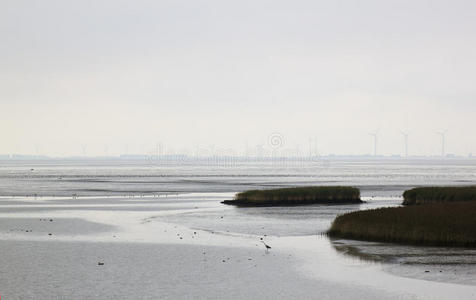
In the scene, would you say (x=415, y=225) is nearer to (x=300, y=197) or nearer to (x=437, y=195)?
(x=437, y=195)

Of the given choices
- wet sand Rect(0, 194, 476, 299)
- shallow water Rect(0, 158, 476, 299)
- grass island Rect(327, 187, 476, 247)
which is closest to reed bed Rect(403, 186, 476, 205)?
shallow water Rect(0, 158, 476, 299)

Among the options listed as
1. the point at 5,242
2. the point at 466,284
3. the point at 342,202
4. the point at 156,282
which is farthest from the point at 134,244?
the point at 342,202

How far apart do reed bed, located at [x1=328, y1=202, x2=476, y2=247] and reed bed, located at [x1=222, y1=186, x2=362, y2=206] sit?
28.1m

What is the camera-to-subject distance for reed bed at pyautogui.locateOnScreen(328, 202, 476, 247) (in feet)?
125

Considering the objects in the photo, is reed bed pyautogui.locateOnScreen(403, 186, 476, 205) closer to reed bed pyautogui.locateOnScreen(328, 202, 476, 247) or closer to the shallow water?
the shallow water

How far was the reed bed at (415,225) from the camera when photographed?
38094 millimetres

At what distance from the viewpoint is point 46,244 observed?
4075 centimetres

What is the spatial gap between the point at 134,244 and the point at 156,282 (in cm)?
1188

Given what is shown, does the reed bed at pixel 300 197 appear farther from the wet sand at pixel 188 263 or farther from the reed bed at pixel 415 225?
the reed bed at pixel 415 225

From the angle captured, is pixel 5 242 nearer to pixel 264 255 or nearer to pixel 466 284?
pixel 264 255

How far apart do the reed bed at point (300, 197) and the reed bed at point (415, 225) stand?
28052 millimetres

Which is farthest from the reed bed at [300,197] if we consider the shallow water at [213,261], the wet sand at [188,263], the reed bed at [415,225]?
the reed bed at [415,225]

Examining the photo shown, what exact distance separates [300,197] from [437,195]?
15.0 metres

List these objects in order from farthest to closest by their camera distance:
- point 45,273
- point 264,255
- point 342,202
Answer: point 342,202 < point 264,255 < point 45,273
